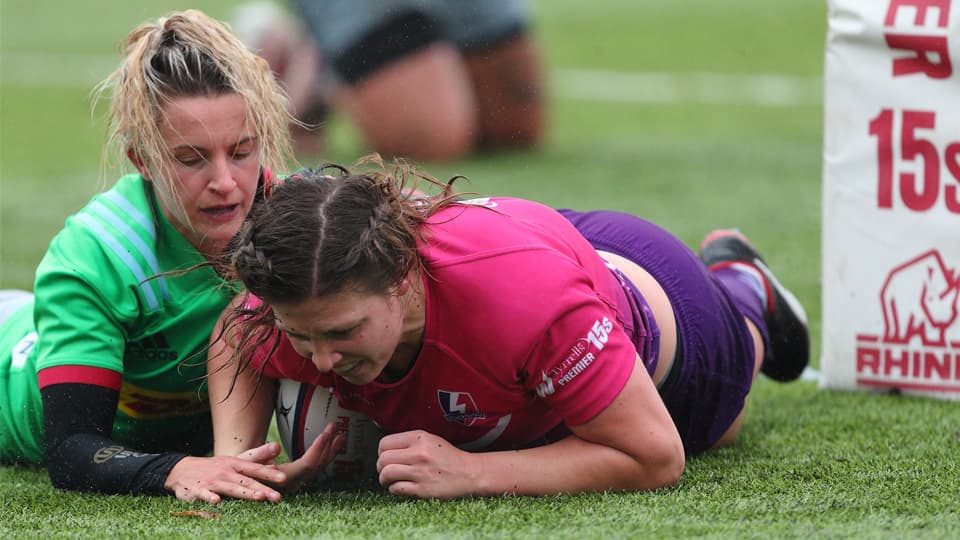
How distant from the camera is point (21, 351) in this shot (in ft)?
11.3

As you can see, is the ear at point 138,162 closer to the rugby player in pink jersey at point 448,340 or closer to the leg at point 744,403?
the rugby player in pink jersey at point 448,340

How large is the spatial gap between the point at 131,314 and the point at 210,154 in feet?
1.32

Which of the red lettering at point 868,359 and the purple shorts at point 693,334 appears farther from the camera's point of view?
the red lettering at point 868,359

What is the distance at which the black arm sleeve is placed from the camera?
9.50 ft

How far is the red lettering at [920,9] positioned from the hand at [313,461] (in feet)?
6.43

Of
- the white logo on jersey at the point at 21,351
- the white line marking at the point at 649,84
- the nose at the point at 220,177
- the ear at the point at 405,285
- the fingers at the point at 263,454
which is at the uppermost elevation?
the nose at the point at 220,177

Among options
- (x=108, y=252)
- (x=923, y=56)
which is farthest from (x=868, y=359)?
(x=108, y=252)

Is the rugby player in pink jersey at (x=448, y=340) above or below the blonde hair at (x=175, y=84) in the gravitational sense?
below

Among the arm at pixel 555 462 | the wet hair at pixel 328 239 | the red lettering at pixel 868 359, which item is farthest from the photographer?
the red lettering at pixel 868 359

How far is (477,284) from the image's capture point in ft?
8.61

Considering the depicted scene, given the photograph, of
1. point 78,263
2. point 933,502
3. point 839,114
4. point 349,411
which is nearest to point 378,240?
point 349,411

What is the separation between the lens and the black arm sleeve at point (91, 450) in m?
2.89

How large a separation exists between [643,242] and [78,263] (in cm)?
135

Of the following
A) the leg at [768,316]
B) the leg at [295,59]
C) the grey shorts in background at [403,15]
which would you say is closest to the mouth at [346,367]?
the leg at [768,316]
